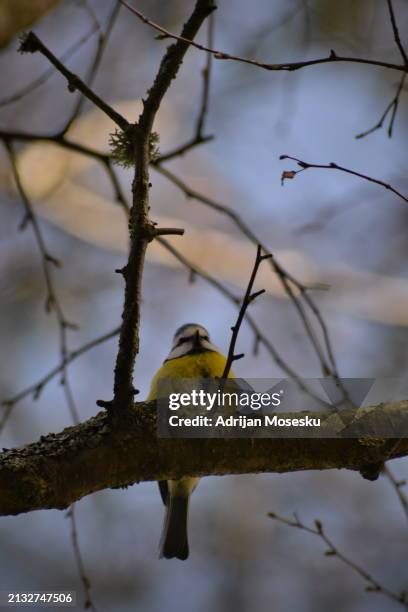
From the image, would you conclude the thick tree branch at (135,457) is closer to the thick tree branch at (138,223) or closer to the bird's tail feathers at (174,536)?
the thick tree branch at (138,223)

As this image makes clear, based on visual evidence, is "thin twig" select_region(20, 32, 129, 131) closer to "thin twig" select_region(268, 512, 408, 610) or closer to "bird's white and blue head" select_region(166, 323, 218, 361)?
"thin twig" select_region(268, 512, 408, 610)

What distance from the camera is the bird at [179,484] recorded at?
10.3 ft

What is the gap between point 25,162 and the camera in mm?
6434

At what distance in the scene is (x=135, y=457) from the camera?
2033 mm

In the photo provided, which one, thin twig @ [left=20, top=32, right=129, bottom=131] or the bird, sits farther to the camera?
the bird

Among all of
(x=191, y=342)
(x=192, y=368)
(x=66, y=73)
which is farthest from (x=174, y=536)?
(x=66, y=73)

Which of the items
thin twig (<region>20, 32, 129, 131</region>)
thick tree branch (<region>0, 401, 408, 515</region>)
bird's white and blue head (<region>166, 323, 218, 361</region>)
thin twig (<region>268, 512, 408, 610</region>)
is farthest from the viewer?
bird's white and blue head (<region>166, 323, 218, 361</region>)

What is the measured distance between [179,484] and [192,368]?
1.64ft

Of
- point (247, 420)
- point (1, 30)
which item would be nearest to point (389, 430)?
point (247, 420)

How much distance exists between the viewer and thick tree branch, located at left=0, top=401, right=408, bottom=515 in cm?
188

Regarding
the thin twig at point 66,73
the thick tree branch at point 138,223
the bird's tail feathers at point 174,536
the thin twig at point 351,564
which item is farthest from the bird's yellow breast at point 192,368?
the thin twig at point 66,73

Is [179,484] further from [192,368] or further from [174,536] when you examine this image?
[192,368]

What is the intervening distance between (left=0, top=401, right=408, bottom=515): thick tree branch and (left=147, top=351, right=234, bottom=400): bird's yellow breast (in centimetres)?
99

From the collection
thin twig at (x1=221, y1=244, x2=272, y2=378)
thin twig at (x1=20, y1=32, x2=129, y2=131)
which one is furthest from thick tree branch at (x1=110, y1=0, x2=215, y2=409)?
thin twig at (x1=221, y1=244, x2=272, y2=378)
